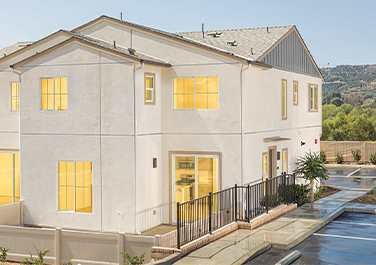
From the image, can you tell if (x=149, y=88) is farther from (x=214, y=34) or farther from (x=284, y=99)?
(x=284, y=99)

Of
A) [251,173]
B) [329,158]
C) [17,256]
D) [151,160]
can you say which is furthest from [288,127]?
[329,158]

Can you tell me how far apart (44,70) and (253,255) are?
380 inches

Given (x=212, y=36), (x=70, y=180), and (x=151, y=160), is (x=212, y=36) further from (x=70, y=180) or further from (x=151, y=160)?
(x=70, y=180)

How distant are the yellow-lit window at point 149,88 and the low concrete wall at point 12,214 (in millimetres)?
5708

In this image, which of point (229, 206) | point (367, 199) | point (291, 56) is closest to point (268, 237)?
point (229, 206)

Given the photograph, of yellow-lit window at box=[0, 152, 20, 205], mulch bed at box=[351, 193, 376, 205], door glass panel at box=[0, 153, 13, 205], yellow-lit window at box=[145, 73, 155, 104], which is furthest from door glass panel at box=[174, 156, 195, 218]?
mulch bed at box=[351, 193, 376, 205]

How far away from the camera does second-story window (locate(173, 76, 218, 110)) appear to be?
60.4 ft

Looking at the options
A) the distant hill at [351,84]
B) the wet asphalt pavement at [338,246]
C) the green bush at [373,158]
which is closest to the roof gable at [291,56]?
the wet asphalt pavement at [338,246]

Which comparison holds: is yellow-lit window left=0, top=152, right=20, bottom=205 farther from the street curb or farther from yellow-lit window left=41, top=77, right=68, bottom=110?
the street curb

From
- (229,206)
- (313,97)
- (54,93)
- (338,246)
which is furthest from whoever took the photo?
(313,97)

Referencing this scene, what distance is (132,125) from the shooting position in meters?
17.0

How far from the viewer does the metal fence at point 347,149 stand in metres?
42.7

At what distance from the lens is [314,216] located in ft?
62.4

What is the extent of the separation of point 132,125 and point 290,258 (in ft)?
21.6
